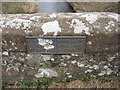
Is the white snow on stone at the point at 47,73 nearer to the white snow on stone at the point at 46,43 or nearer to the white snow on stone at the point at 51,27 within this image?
the white snow on stone at the point at 46,43

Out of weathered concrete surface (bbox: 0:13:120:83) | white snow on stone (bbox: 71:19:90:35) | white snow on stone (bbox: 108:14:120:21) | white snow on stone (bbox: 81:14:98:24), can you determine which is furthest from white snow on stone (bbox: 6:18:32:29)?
white snow on stone (bbox: 108:14:120:21)

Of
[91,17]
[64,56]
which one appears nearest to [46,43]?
[64,56]

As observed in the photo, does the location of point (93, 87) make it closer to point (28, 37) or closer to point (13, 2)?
point (28, 37)

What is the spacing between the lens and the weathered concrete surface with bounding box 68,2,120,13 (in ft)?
11.5

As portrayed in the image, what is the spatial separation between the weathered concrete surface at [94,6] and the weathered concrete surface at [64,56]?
22 cm

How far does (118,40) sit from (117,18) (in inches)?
7.2

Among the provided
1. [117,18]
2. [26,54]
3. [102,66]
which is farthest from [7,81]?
[117,18]

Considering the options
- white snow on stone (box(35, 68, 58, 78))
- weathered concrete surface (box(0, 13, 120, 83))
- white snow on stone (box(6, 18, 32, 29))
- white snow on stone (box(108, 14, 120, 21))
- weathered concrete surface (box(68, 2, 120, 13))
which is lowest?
white snow on stone (box(35, 68, 58, 78))

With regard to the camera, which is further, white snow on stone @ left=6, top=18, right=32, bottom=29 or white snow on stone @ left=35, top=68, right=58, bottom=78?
white snow on stone @ left=35, top=68, right=58, bottom=78

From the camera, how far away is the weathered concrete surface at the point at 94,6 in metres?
3.52

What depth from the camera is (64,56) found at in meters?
3.27

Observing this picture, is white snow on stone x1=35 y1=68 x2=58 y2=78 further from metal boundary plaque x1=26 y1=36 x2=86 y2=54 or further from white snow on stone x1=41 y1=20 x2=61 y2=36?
white snow on stone x1=41 y1=20 x2=61 y2=36

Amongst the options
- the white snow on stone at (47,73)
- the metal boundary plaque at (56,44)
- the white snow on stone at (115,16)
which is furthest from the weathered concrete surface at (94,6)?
the white snow on stone at (47,73)

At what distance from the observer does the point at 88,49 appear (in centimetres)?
326
